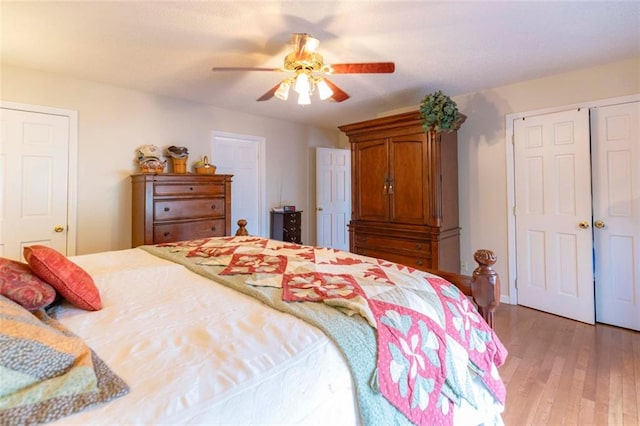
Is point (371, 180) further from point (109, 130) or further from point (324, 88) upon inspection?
point (109, 130)

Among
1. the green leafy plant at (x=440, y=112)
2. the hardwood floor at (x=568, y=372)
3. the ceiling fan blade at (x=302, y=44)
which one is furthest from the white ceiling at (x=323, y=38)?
the hardwood floor at (x=568, y=372)

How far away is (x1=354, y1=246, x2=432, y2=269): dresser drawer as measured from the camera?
3166 mm

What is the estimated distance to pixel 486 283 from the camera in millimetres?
1385

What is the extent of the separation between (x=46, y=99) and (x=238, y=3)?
7.42ft

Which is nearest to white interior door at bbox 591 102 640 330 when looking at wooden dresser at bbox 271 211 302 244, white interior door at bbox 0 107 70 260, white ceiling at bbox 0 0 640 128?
white ceiling at bbox 0 0 640 128

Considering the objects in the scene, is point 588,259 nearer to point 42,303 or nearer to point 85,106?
point 42,303

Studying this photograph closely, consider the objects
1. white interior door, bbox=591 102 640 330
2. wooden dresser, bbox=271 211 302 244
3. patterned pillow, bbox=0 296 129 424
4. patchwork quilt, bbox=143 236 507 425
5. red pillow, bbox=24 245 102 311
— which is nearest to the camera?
patterned pillow, bbox=0 296 129 424

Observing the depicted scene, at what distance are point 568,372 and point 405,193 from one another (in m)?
1.94

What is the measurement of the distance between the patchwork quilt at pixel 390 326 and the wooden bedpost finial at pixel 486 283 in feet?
0.41

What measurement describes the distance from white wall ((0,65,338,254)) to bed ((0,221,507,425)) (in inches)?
78.5

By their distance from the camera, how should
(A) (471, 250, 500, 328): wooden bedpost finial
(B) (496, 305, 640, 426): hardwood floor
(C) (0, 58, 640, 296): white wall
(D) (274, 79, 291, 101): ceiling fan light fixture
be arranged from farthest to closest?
(C) (0, 58, 640, 296): white wall, (D) (274, 79, 291, 101): ceiling fan light fixture, (B) (496, 305, 640, 426): hardwood floor, (A) (471, 250, 500, 328): wooden bedpost finial

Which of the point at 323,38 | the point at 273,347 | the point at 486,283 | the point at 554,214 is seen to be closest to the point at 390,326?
the point at 273,347

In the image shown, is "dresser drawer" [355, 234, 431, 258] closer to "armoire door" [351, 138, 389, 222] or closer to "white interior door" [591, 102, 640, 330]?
"armoire door" [351, 138, 389, 222]

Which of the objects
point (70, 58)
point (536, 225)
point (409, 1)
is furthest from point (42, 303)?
point (536, 225)
